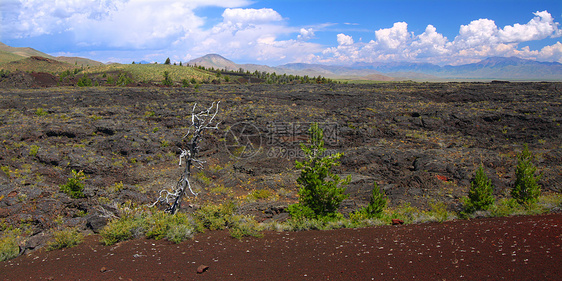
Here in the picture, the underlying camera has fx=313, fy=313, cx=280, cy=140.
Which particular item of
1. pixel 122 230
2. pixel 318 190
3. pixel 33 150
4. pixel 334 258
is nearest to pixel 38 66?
pixel 33 150

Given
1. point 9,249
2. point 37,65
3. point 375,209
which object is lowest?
point 375,209

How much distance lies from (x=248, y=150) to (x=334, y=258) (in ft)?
49.9

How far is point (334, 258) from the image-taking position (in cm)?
603

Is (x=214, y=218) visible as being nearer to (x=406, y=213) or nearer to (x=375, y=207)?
(x=375, y=207)

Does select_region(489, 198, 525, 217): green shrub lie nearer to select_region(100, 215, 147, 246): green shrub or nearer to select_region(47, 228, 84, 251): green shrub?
select_region(100, 215, 147, 246): green shrub

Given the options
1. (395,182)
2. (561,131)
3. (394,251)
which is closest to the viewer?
(394,251)

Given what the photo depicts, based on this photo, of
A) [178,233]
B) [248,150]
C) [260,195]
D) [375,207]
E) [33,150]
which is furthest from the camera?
[248,150]

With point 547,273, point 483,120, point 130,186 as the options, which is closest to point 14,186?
point 130,186

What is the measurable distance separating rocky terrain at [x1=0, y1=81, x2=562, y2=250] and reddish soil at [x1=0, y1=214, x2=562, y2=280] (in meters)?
2.34

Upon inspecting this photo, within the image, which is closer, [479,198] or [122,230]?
[122,230]

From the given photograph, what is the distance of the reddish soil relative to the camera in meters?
5.11

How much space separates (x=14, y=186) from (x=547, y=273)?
15.3m

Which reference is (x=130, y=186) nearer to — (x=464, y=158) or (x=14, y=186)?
(x=14, y=186)

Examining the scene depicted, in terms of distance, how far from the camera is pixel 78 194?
11617 millimetres
